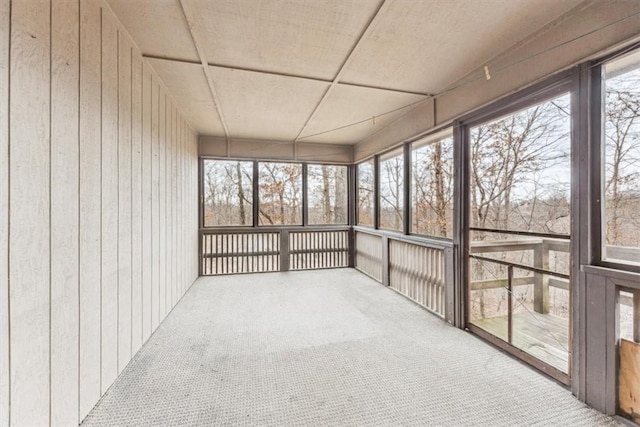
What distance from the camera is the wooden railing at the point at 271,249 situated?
493cm

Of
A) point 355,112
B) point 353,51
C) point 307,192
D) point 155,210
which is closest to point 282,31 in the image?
point 353,51

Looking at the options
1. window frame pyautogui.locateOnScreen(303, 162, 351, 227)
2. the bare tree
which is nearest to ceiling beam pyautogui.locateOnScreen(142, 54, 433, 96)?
the bare tree

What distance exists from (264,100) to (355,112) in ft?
4.02

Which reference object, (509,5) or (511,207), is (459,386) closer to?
(511,207)

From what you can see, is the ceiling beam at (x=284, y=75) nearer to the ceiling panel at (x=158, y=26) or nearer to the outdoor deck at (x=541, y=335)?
the ceiling panel at (x=158, y=26)

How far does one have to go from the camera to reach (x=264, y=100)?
322 cm

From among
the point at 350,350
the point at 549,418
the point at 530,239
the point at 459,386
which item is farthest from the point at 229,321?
the point at 530,239

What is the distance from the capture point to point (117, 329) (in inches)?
76.2

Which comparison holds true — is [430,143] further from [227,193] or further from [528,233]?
[227,193]

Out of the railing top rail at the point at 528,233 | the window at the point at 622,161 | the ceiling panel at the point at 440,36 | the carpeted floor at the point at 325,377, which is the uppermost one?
the ceiling panel at the point at 440,36

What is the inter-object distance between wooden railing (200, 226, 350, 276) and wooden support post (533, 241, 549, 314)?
11.8 ft

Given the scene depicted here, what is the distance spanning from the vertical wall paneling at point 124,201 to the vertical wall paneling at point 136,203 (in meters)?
0.06

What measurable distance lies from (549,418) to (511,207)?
152 cm

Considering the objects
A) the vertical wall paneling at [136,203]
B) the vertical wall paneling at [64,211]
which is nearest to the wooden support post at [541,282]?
the vertical wall paneling at [64,211]
